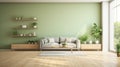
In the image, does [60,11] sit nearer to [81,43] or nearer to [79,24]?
[79,24]

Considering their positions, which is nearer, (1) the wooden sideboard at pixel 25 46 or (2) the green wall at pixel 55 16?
(1) the wooden sideboard at pixel 25 46

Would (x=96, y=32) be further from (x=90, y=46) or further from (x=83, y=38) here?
(x=90, y=46)

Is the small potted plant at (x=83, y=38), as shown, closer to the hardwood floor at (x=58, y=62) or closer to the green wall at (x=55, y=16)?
the green wall at (x=55, y=16)

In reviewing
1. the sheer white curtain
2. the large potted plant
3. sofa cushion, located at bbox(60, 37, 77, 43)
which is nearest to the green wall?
the large potted plant

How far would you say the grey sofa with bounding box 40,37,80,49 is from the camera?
492 inches

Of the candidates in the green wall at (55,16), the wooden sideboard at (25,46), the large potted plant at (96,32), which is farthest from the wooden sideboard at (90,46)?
the wooden sideboard at (25,46)

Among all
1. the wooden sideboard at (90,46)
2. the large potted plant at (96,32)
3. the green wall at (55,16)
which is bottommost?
the wooden sideboard at (90,46)

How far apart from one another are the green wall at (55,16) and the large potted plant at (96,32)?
13.0 inches

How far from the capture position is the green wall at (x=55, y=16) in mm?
13734

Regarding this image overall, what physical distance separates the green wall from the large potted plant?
331 mm

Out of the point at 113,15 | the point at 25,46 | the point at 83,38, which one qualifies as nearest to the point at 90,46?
the point at 83,38

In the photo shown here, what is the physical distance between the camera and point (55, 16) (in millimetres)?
13758

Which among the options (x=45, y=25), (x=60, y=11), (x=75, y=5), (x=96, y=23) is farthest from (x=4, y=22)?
(x=96, y=23)

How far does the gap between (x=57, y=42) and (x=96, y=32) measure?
2405 millimetres
